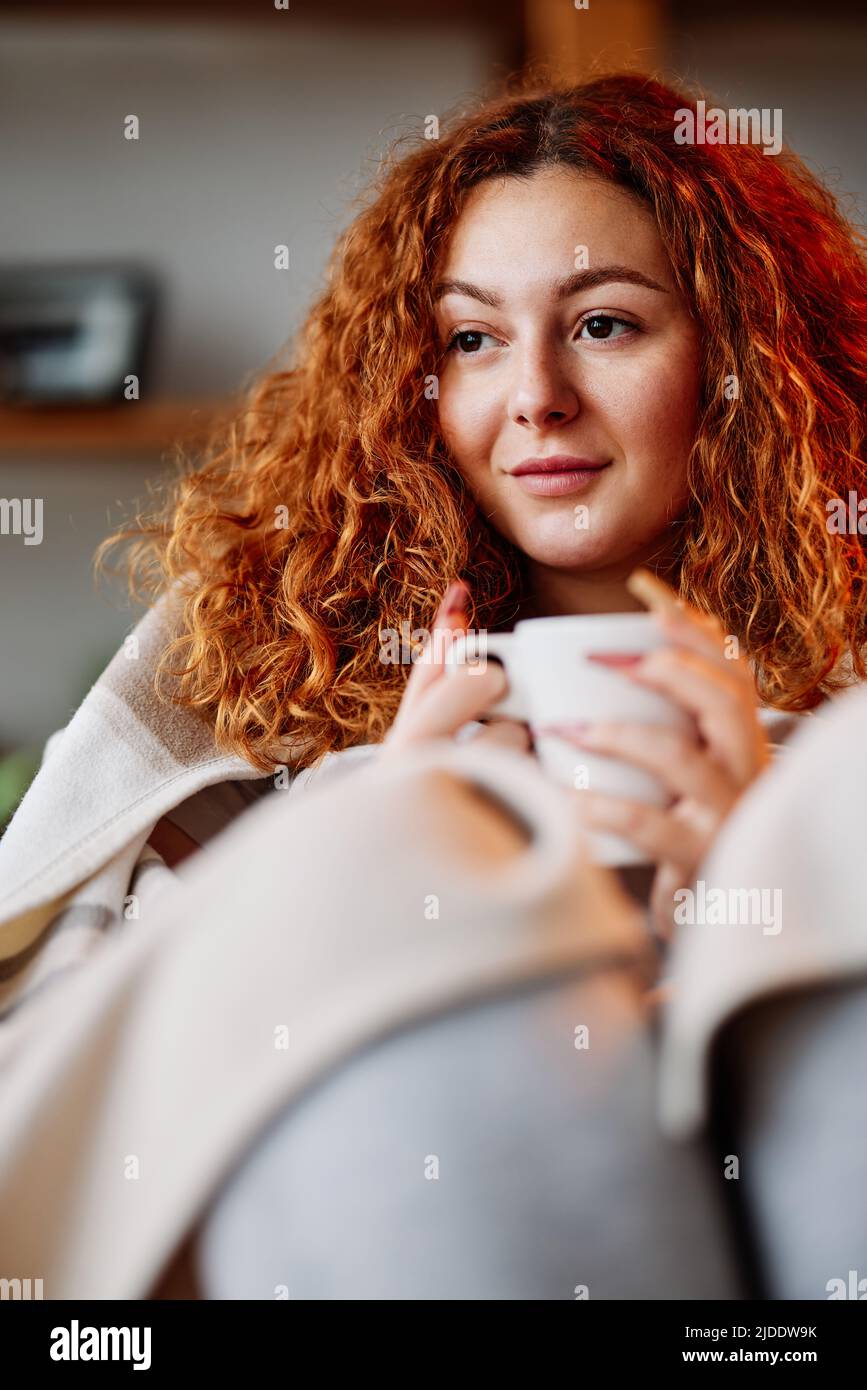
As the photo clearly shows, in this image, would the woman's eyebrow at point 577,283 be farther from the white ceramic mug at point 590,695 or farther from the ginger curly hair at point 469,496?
the white ceramic mug at point 590,695

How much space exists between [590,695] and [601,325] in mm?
495

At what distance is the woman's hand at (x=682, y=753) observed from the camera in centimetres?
58

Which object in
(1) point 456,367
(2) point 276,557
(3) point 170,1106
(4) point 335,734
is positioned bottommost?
(3) point 170,1106

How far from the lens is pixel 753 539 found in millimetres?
1085

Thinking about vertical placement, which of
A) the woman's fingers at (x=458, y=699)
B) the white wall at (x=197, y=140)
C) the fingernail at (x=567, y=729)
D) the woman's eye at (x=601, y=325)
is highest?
the white wall at (x=197, y=140)

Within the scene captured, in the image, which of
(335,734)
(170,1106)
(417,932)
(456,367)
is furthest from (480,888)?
(456,367)

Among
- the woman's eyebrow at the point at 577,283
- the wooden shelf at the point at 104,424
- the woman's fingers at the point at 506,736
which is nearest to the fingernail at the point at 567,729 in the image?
the woman's fingers at the point at 506,736

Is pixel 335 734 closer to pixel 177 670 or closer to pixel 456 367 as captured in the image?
pixel 177 670

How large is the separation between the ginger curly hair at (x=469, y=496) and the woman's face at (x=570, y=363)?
0.03 metres

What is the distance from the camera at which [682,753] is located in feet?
1.93

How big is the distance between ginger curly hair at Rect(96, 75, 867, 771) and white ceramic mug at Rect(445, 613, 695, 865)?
0.41 meters

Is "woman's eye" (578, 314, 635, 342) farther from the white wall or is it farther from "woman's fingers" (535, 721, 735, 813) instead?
the white wall

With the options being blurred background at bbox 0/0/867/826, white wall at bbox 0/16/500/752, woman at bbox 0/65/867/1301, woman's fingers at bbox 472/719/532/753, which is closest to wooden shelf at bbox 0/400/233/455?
blurred background at bbox 0/0/867/826
